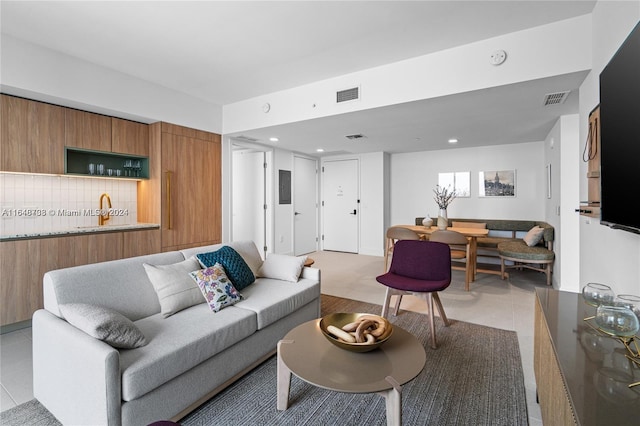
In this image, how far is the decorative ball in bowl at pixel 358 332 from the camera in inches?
60.0

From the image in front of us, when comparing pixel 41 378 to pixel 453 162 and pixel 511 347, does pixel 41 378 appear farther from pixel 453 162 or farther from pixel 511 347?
pixel 453 162

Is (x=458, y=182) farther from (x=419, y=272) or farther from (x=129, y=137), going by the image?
(x=129, y=137)

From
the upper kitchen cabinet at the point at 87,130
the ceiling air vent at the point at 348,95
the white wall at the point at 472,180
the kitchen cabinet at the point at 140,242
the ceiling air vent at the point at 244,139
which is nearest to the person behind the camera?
the upper kitchen cabinet at the point at 87,130

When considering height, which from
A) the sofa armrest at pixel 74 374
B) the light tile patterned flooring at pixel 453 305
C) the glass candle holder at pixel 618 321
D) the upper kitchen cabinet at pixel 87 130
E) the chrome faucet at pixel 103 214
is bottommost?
the light tile patterned flooring at pixel 453 305

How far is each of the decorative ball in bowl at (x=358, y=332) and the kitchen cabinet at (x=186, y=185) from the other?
10.2 ft

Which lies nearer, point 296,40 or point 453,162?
point 296,40

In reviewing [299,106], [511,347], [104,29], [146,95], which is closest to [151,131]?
[146,95]

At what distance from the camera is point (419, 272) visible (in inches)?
115

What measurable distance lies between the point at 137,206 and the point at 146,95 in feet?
5.01

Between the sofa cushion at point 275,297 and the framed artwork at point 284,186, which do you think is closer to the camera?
the sofa cushion at point 275,297

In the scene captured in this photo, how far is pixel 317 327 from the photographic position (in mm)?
1865

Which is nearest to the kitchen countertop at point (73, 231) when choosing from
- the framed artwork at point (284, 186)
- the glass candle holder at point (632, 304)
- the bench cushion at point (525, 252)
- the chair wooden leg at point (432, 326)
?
the framed artwork at point (284, 186)

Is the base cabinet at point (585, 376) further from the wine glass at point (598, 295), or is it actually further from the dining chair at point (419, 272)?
the dining chair at point (419, 272)

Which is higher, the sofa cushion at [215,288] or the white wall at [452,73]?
the white wall at [452,73]
